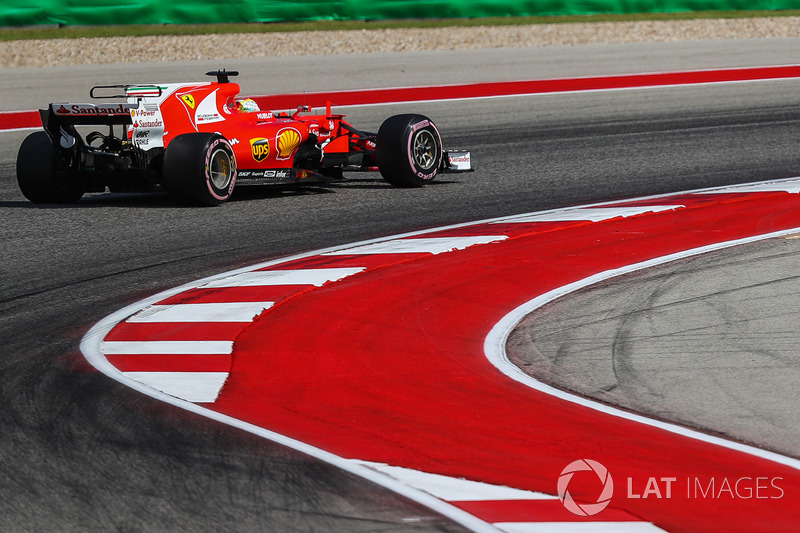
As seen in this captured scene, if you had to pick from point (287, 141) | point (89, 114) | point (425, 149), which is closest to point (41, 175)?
point (89, 114)

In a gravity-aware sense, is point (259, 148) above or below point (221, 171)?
above

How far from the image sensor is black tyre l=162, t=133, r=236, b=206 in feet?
31.4

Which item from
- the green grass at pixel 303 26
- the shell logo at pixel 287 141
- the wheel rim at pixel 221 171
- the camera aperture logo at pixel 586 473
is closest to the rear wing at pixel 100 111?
the wheel rim at pixel 221 171

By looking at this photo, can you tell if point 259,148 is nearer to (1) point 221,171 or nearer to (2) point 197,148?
(1) point 221,171

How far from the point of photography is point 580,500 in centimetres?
389

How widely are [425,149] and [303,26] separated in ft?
35.2

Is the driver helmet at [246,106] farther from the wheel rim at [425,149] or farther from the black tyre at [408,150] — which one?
the wheel rim at [425,149]

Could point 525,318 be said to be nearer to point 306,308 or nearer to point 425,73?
point 306,308

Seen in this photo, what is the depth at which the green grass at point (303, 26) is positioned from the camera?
1962cm

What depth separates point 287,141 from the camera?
10.5 m

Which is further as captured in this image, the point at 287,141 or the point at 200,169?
the point at 287,141

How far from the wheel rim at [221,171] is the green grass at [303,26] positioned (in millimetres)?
10807

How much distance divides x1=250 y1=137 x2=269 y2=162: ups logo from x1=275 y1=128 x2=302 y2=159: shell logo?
119mm

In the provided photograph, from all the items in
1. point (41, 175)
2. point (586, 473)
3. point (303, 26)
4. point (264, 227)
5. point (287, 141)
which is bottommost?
point (586, 473)
